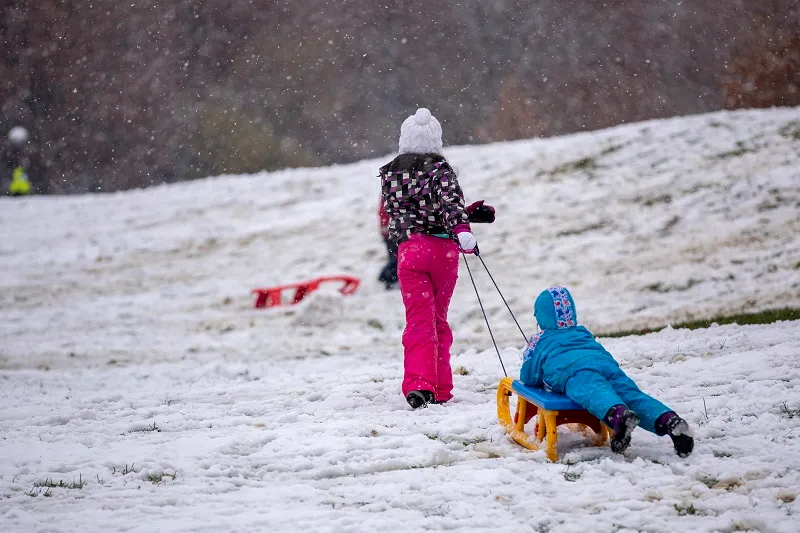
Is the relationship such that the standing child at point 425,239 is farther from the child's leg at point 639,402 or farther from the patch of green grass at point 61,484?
the patch of green grass at point 61,484

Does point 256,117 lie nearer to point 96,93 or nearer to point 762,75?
point 96,93

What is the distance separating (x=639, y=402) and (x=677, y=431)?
0.82 feet

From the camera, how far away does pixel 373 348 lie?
30.0ft

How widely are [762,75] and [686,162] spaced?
4744 millimetres

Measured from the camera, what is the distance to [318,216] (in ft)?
58.7

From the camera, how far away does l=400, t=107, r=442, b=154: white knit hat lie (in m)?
5.64

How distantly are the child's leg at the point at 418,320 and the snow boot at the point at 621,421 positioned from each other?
5.72 ft

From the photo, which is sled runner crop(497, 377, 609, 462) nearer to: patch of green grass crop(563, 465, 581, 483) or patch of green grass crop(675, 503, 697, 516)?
patch of green grass crop(563, 465, 581, 483)

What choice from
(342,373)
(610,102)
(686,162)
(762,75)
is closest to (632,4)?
(610,102)

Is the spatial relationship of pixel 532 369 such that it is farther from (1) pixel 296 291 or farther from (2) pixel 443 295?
(1) pixel 296 291

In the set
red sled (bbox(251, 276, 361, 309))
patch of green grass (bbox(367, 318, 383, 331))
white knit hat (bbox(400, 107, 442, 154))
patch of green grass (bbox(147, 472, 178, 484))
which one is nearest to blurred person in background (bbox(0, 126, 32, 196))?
red sled (bbox(251, 276, 361, 309))

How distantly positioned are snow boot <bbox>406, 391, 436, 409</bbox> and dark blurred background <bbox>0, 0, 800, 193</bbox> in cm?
1684

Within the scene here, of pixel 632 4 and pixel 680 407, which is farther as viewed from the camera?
pixel 632 4

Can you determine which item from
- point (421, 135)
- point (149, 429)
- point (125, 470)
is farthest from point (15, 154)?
point (125, 470)
